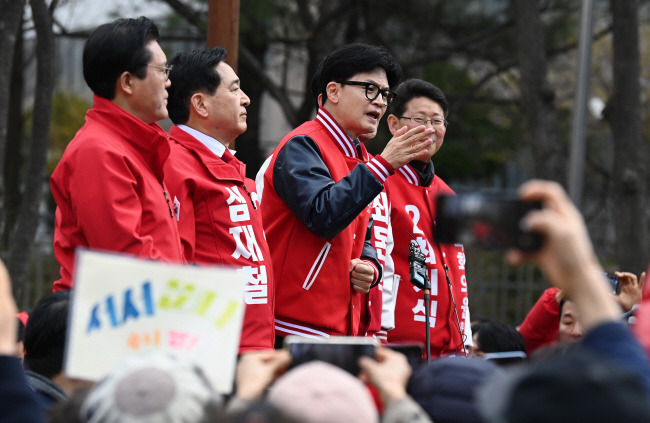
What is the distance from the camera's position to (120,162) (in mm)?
3662

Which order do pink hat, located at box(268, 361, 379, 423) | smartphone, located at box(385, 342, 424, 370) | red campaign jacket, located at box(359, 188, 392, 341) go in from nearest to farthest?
pink hat, located at box(268, 361, 379, 423) → smartphone, located at box(385, 342, 424, 370) → red campaign jacket, located at box(359, 188, 392, 341)

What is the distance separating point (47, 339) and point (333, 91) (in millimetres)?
2189

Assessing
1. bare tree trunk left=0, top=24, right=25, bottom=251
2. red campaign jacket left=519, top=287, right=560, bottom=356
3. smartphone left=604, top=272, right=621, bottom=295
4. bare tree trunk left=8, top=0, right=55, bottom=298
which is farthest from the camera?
bare tree trunk left=0, top=24, right=25, bottom=251

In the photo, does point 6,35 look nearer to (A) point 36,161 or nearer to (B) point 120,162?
(A) point 36,161

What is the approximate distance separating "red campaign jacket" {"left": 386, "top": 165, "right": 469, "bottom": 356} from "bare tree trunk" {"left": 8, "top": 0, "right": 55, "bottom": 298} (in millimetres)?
3050

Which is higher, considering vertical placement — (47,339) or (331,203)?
(331,203)

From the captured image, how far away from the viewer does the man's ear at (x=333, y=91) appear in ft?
16.0

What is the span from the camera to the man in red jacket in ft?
13.5

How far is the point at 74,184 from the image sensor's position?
12.0 feet

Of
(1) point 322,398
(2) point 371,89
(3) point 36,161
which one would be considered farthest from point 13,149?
(1) point 322,398

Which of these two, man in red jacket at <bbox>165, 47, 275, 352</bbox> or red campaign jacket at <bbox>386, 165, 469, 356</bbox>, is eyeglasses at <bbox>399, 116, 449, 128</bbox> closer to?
red campaign jacket at <bbox>386, 165, 469, 356</bbox>

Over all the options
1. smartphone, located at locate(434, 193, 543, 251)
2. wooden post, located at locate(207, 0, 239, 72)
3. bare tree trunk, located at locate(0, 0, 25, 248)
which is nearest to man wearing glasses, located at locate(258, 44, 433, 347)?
wooden post, located at locate(207, 0, 239, 72)

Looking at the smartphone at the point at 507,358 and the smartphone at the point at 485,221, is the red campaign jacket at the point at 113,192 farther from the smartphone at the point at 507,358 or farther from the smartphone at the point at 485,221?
the smartphone at the point at 507,358

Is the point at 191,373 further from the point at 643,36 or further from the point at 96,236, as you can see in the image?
the point at 643,36
